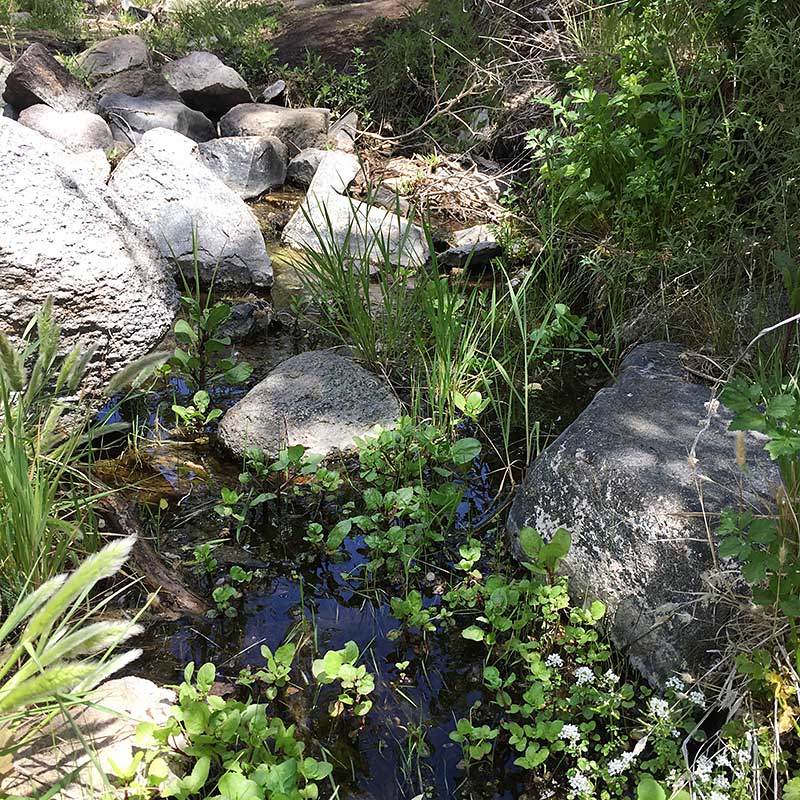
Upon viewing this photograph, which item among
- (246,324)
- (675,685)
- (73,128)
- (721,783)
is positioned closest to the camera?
(721,783)

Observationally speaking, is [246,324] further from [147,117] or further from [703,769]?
[147,117]

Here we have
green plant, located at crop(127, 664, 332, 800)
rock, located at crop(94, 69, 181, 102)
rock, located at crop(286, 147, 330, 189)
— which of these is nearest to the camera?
green plant, located at crop(127, 664, 332, 800)

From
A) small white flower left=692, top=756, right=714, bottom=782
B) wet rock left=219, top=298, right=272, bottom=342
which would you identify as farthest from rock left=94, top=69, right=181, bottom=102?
small white flower left=692, top=756, right=714, bottom=782

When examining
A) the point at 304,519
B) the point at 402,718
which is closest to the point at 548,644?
the point at 402,718

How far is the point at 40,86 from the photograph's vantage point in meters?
7.55

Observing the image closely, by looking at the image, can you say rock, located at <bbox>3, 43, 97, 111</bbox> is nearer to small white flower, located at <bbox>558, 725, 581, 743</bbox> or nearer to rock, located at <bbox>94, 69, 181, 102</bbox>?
rock, located at <bbox>94, 69, 181, 102</bbox>

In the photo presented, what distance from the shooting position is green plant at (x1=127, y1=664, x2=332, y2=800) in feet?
6.37

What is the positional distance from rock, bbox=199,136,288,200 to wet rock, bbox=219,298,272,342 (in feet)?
7.95

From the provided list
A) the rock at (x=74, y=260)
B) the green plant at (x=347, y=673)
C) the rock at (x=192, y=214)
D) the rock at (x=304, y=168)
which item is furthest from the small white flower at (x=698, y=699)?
the rock at (x=304, y=168)

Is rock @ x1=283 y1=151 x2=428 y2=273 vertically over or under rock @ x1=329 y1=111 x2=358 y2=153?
under

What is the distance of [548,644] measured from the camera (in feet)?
8.57

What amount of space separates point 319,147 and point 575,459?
5.38 metres

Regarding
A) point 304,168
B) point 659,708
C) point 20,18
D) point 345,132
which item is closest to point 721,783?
point 659,708

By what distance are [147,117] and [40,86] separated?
38.6 inches
